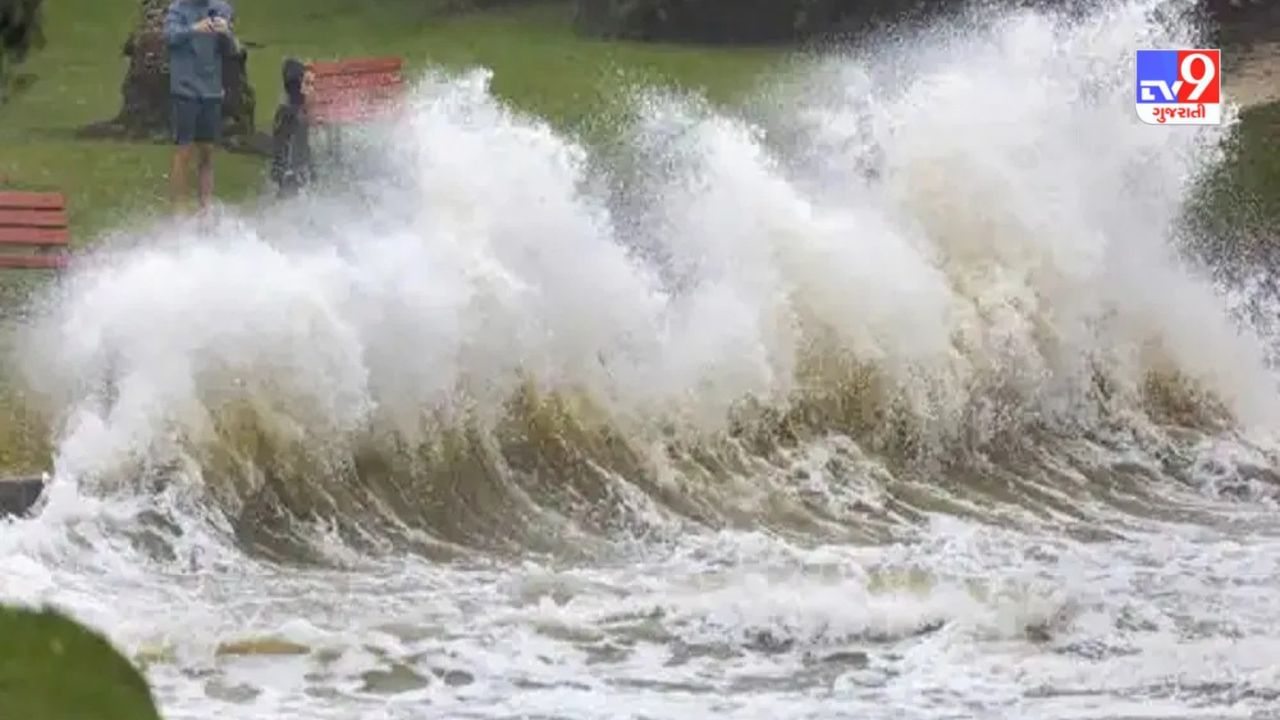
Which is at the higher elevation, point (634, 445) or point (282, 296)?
point (282, 296)

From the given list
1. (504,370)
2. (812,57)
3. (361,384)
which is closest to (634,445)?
(504,370)

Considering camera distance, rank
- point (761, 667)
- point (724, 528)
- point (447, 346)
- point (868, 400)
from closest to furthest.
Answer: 1. point (761, 667)
2. point (724, 528)
3. point (447, 346)
4. point (868, 400)

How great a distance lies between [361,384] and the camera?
10.8m

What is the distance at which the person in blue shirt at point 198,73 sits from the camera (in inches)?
547

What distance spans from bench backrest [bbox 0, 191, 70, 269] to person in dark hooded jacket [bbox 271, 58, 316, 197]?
1.83m

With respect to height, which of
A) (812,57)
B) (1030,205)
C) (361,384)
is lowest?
(361,384)

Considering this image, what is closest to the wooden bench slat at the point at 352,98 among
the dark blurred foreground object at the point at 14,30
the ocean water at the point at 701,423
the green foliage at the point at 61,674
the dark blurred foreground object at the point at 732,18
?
the ocean water at the point at 701,423

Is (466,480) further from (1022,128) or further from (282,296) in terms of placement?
(1022,128)

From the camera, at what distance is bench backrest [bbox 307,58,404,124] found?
15.7 metres

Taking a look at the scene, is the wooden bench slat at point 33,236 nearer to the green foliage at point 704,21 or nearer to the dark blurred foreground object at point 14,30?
the dark blurred foreground object at point 14,30

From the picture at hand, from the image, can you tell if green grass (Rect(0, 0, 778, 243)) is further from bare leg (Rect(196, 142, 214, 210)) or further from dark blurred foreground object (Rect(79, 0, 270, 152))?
bare leg (Rect(196, 142, 214, 210))

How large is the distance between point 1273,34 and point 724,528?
45.8ft

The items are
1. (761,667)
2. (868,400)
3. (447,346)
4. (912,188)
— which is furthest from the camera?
(912,188)

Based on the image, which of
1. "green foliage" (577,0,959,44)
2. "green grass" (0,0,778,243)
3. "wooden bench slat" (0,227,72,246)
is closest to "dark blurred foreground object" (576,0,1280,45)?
A: "green foliage" (577,0,959,44)
